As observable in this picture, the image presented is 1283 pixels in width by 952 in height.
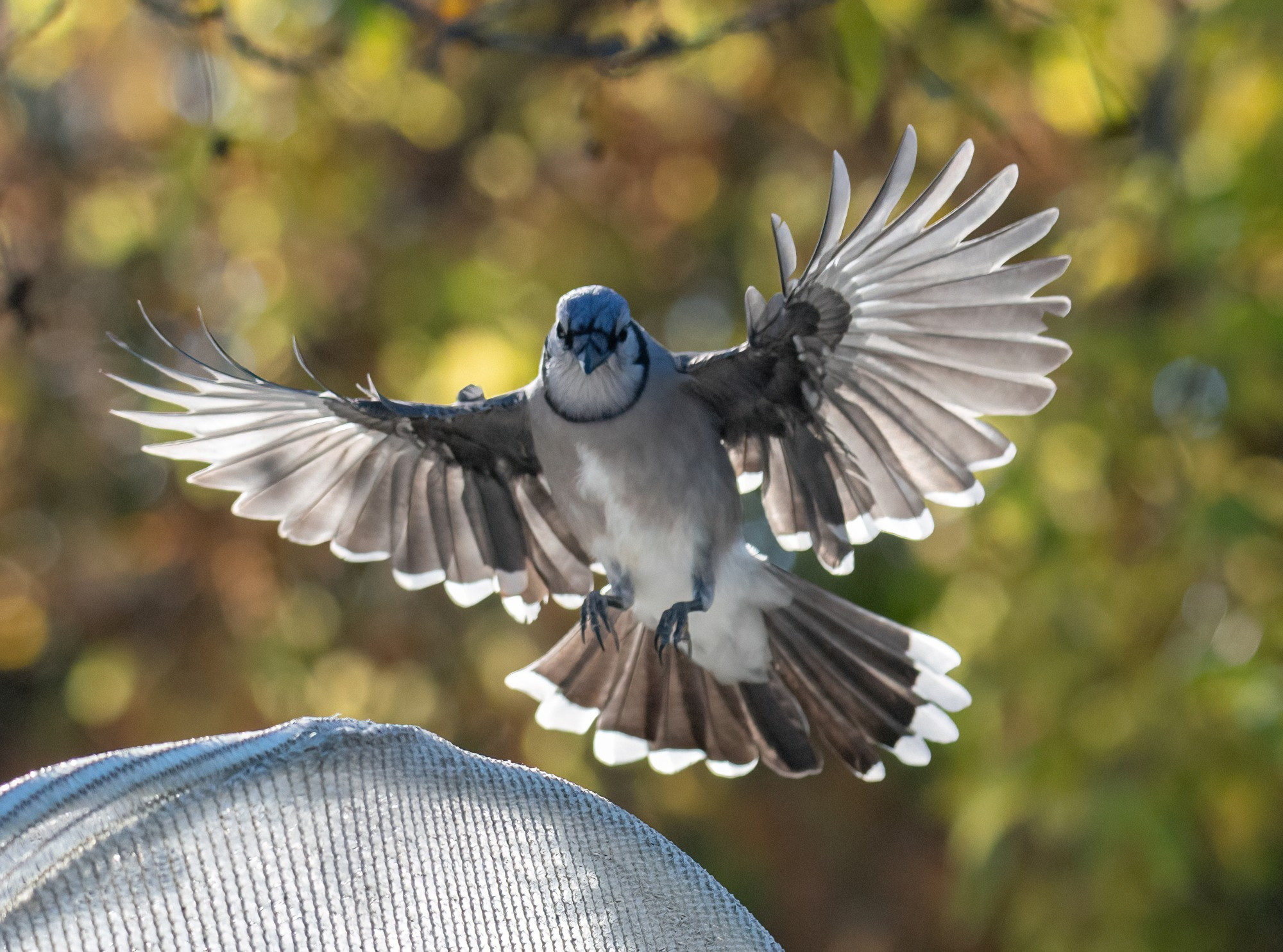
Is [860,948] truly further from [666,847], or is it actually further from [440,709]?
[666,847]

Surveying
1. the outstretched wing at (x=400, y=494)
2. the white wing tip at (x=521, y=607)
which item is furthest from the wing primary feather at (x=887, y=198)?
the white wing tip at (x=521, y=607)

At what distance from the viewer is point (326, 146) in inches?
197

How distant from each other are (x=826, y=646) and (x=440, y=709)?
2984mm

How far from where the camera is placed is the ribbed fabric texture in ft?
3.58

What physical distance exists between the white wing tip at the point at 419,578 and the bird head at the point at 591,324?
0.63 m

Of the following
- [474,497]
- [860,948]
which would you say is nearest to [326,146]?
[474,497]

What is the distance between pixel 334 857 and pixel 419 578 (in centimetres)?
117

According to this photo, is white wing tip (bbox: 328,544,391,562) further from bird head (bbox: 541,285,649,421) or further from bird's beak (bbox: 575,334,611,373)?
bird's beak (bbox: 575,334,611,373)

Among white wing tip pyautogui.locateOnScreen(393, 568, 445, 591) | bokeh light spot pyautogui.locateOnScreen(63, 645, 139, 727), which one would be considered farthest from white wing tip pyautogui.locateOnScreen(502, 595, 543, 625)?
bokeh light spot pyautogui.locateOnScreen(63, 645, 139, 727)

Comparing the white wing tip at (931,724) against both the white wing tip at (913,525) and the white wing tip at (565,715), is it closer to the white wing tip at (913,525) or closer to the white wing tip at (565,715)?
the white wing tip at (913,525)

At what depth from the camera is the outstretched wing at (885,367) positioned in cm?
173

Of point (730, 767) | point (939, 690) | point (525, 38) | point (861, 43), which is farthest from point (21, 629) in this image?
point (861, 43)

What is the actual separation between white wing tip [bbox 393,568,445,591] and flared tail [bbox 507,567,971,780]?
0.23 metres

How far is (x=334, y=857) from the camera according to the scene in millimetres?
1175
